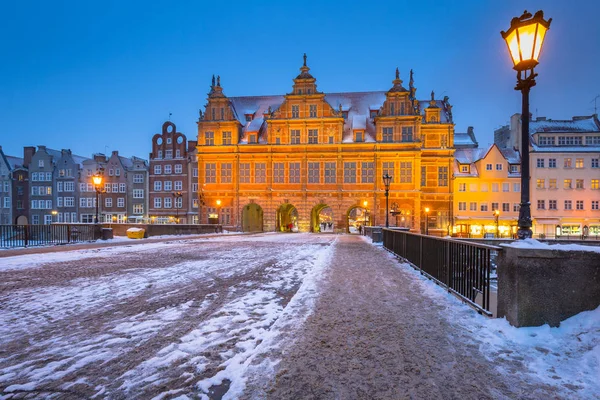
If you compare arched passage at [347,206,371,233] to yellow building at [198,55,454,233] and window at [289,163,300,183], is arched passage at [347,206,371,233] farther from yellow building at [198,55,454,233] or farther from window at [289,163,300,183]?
window at [289,163,300,183]

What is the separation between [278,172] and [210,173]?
895cm

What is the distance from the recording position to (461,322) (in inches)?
189

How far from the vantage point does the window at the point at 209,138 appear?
43281mm

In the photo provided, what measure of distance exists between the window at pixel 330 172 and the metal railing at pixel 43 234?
27149 mm

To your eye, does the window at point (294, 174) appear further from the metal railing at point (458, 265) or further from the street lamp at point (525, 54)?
the street lamp at point (525, 54)

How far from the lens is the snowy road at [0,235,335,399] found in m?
2.98

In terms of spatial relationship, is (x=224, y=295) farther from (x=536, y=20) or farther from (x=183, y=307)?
(x=536, y=20)

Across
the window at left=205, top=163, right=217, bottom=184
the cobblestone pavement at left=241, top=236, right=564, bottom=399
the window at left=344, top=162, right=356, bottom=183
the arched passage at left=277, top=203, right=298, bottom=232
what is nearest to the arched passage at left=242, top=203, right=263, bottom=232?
the arched passage at left=277, top=203, right=298, bottom=232

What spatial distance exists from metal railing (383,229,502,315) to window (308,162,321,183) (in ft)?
102

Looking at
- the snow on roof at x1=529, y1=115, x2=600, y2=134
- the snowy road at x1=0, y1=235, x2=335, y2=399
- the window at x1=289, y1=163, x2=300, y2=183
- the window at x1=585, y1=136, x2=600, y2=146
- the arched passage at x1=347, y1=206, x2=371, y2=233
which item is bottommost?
the arched passage at x1=347, y1=206, x2=371, y2=233

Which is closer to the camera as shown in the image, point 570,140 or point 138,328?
point 138,328

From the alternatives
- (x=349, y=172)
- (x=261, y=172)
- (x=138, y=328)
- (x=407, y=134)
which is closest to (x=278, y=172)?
(x=261, y=172)

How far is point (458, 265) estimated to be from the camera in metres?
6.62

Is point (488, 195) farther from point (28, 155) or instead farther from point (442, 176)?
point (28, 155)
